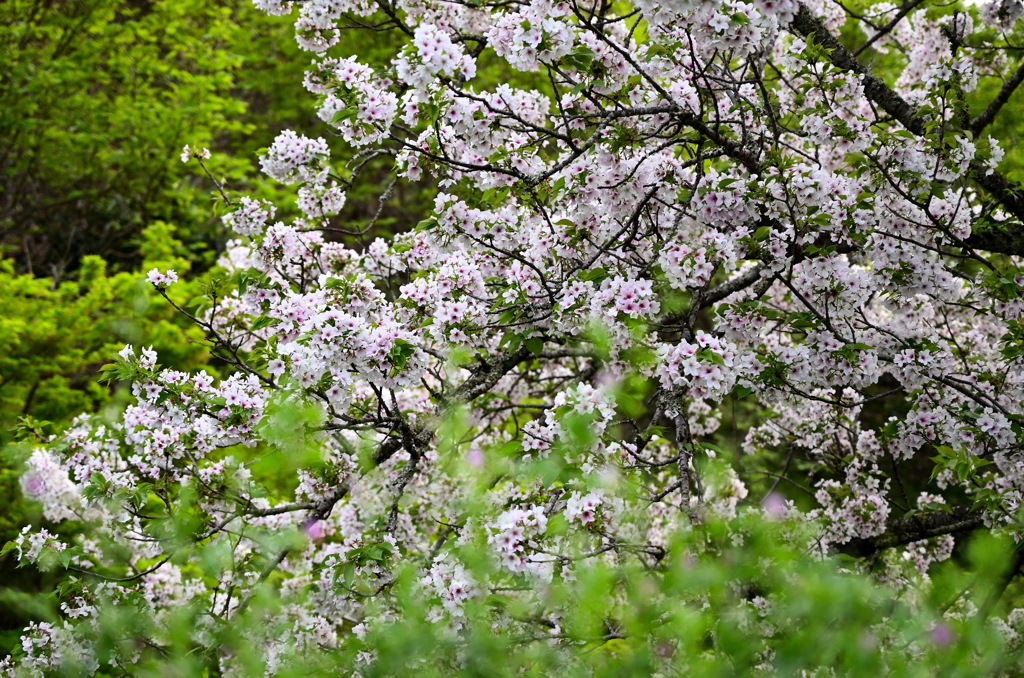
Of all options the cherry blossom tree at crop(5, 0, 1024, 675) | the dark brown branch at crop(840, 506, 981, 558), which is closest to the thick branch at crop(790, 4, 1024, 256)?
the cherry blossom tree at crop(5, 0, 1024, 675)

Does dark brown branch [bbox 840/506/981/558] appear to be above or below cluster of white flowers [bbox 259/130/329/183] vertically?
below

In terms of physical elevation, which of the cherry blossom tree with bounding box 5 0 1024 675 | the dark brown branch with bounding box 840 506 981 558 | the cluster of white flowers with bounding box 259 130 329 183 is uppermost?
the cluster of white flowers with bounding box 259 130 329 183

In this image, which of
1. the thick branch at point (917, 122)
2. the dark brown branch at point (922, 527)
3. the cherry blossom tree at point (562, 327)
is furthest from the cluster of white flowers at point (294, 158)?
the dark brown branch at point (922, 527)

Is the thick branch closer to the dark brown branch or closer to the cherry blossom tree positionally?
the cherry blossom tree

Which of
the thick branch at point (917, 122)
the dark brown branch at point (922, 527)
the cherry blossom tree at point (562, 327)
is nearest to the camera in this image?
the cherry blossom tree at point (562, 327)

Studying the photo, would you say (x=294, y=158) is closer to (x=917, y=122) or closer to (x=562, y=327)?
(x=562, y=327)

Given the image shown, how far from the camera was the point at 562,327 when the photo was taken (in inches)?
134

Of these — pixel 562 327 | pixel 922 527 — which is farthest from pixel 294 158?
pixel 922 527

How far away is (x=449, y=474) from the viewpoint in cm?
480

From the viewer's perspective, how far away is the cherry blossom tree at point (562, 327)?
2891 millimetres

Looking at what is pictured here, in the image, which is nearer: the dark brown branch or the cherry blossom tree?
the cherry blossom tree

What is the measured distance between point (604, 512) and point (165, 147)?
360 inches

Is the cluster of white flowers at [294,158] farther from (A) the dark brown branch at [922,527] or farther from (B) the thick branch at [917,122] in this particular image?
(A) the dark brown branch at [922,527]

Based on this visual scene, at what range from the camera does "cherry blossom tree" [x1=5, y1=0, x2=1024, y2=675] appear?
9.48 feet
